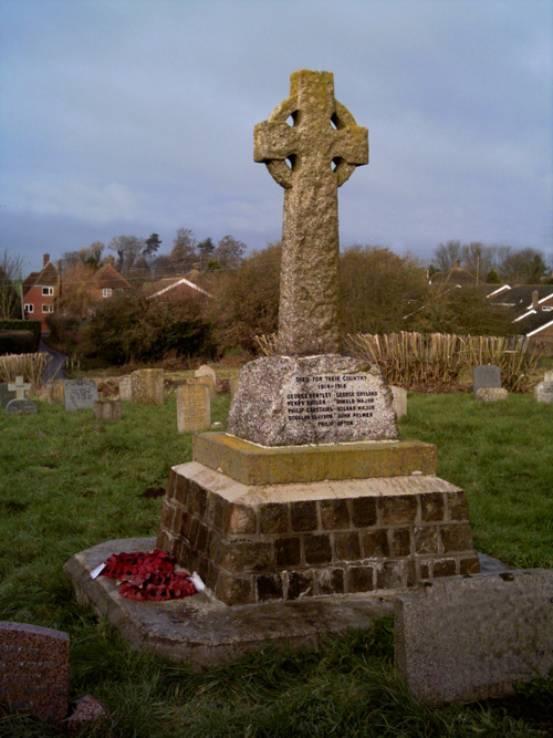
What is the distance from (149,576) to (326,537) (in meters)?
1.18

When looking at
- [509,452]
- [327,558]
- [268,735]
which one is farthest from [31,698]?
[509,452]

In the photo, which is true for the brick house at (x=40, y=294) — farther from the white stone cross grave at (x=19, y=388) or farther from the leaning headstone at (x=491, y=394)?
the leaning headstone at (x=491, y=394)

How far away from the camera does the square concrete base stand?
496 cm

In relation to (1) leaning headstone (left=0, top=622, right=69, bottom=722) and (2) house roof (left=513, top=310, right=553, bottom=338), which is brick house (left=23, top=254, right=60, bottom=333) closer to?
(2) house roof (left=513, top=310, right=553, bottom=338)

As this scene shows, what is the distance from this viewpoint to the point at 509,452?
12.3 metres

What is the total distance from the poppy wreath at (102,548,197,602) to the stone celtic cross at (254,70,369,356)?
1.68 meters

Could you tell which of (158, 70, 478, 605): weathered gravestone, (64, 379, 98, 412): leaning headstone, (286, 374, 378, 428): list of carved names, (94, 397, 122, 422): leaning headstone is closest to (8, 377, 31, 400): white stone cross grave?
(64, 379, 98, 412): leaning headstone

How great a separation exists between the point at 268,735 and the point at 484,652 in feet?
3.70

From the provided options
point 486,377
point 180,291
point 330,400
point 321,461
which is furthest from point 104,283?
point 321,461

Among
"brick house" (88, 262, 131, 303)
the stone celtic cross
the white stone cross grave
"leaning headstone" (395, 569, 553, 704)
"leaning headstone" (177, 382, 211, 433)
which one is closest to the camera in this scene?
"leaning headstone" (395, 569, 553, 704)

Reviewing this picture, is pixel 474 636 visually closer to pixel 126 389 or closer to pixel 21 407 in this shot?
pixel 21 407

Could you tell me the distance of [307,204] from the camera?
649cm

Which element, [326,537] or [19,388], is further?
[19,388]

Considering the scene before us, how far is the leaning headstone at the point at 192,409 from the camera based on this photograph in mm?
15674
